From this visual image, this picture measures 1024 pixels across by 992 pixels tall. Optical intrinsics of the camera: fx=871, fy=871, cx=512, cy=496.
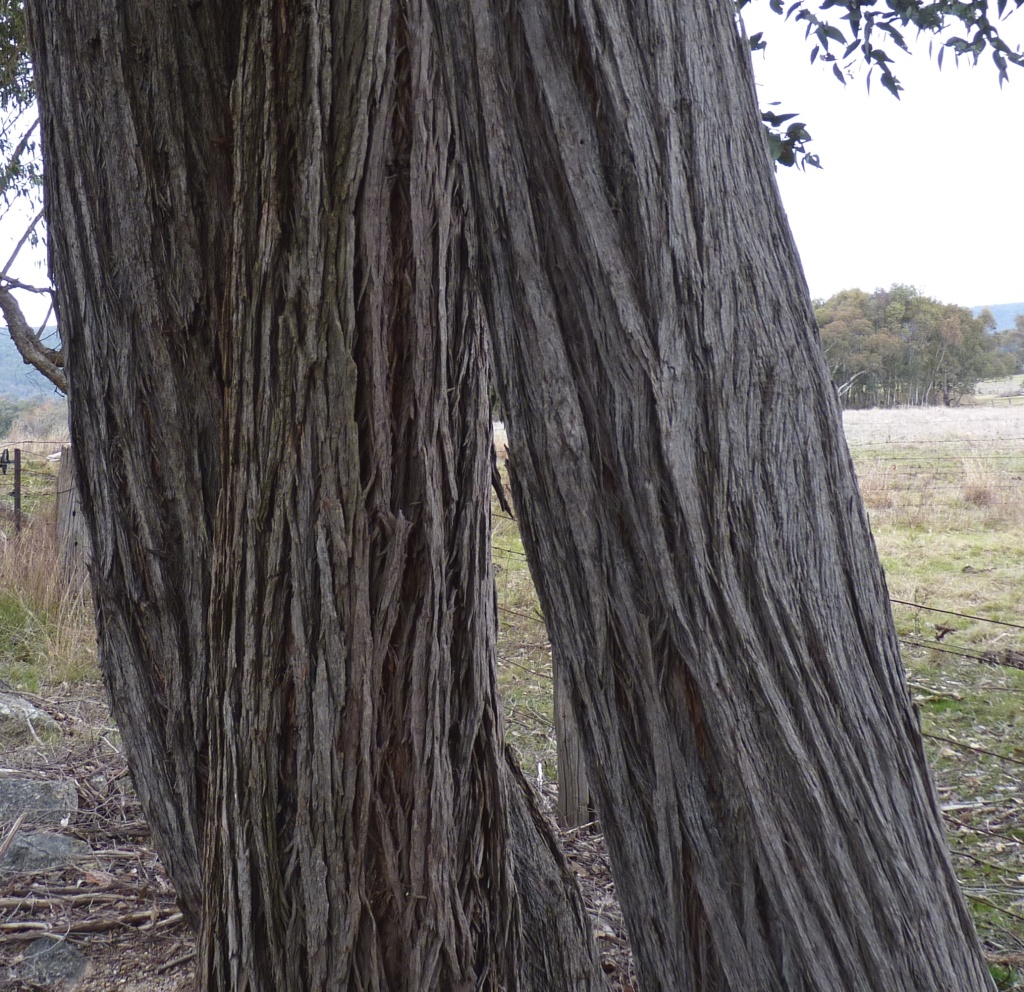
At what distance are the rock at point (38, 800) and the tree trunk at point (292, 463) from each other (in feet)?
5.90

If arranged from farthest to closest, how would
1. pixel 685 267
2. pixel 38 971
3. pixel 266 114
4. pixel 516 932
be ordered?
1. pixel 38 971
2. pixel 516 932
3. pixel 266 114
4. pixel 685 267

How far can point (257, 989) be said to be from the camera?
4.41ft

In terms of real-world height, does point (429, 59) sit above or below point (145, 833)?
above

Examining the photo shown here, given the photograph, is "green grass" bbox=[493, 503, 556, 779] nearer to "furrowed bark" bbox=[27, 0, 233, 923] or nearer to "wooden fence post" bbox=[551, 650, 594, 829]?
"wooden fence post" bbox=[551, 650, 594, 829]

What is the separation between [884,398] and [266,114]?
3167cm

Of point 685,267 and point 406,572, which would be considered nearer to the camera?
point 685,267

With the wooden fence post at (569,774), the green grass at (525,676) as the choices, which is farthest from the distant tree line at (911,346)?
the wooden fence post at (569,774)

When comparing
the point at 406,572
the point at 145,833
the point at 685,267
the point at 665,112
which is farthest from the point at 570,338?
the point at 145,833

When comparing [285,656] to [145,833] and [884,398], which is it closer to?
[145,833]

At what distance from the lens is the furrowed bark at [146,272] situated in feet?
4.66

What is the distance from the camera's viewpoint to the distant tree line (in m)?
28.5

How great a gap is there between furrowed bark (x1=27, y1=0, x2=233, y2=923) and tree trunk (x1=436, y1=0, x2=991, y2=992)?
1.93 feet

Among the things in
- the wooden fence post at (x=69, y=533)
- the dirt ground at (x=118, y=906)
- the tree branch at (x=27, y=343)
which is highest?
the tree branch at (x=27, y=343)

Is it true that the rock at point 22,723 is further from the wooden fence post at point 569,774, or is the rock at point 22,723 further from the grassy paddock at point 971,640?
the grassy paddock at point 971,640
